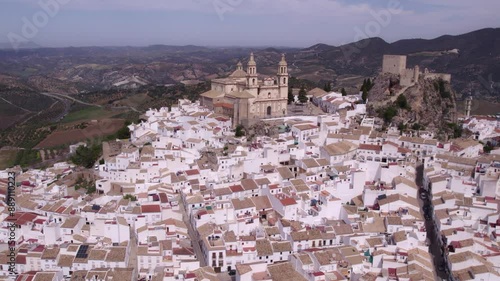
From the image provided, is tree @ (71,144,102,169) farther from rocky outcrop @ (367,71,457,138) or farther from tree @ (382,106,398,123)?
tree @ (382,106,398,123)

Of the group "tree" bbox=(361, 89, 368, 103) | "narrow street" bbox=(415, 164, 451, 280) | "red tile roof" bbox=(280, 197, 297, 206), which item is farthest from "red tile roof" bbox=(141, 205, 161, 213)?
"tree" bbox=(361, 89, 368, 103)

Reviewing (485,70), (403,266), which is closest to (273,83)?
(403,266)

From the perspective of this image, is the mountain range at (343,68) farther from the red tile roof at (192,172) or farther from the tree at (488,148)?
the red tile roof at (192,172)

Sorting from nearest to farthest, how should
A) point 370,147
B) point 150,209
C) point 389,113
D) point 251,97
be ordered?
1. point 150,209
2. point 370,147
3. point 251,97
4. point 389,113

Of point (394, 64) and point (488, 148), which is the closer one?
Result: point (488, 148)

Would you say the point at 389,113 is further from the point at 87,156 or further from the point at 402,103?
the point at 87,156

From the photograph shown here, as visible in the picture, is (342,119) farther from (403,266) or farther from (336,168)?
(403,266)

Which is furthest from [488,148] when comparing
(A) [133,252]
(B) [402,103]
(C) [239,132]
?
(A) [133,252]
